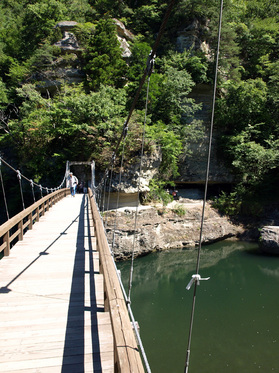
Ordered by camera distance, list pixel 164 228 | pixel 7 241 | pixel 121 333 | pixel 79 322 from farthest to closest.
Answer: pixel 164 228, pixel 7 241, pixel 79 322, pixel 121 333

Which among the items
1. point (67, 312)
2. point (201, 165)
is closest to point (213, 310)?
point (67, 312)

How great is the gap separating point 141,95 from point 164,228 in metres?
7.50

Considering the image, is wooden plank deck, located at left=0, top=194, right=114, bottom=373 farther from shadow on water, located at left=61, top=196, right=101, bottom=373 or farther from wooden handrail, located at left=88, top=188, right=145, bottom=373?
wooden handrail, located at left=88, top=188, right=145, bottom=373

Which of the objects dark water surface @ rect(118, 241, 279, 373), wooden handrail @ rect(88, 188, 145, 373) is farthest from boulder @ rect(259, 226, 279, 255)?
wooden handrail @ rect(88, 188, 145, 373)

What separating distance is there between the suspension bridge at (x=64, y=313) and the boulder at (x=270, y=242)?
33.1 feet

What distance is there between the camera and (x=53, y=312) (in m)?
2.51

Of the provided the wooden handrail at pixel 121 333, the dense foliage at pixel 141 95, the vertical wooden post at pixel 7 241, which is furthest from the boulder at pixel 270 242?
the wooden handrail at pixel 121 333

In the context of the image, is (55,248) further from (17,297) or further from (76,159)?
(76,159)

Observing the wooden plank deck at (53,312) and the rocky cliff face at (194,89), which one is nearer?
the wooden plank deck at (53,312)

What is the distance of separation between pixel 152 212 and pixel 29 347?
1048 cm

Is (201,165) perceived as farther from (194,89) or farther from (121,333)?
(121,333)

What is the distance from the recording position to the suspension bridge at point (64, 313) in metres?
1.70

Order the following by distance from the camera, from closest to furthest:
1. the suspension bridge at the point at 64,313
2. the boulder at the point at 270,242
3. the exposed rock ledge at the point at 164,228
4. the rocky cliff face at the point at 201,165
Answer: the suspension bridge at the point at 64,313 < the exposed rock ledge at the point at 164,228 < the boulder at the point at 270,242 < the rocky cliff face at the point at 201,165

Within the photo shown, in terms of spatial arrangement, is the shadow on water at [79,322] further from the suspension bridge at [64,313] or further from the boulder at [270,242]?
the boulder at [270,242]
